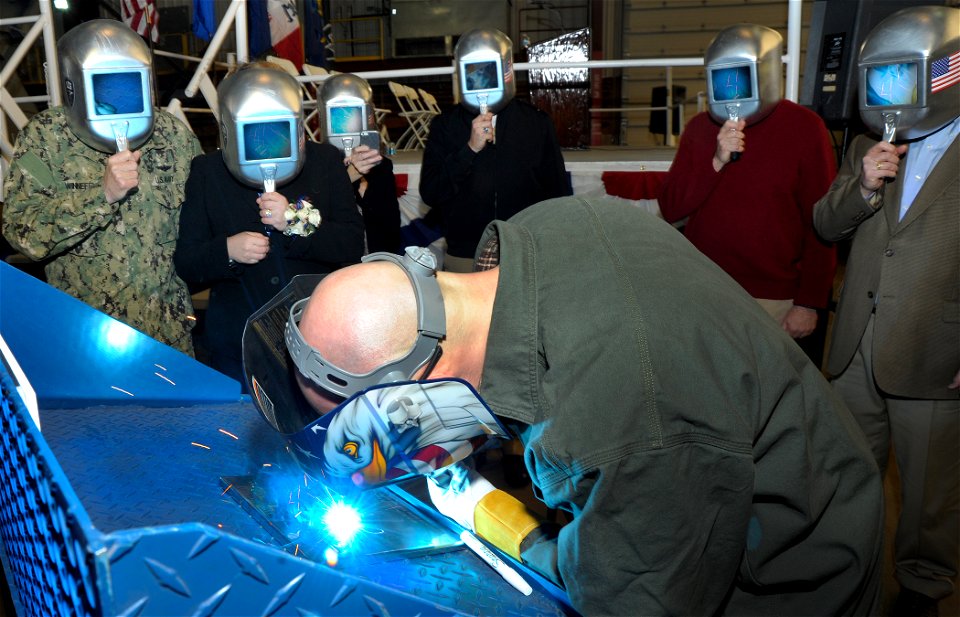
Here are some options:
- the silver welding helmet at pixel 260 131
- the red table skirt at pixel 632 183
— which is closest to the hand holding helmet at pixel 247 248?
the silver welding helmet at pixel 260 131

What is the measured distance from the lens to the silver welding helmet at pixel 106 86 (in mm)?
2119

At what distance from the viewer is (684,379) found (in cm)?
87

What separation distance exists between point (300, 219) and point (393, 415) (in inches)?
52.5

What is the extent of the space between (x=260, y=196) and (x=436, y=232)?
2.05 m

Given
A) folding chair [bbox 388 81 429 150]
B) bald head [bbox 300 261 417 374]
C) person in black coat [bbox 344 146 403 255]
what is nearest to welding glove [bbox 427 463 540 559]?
bald head [bbox 300 261 417 374]

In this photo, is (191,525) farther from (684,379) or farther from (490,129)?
(490,129)

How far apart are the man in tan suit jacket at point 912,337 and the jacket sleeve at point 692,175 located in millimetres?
503

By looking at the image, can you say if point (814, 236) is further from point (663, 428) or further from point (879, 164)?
point (663, 428)

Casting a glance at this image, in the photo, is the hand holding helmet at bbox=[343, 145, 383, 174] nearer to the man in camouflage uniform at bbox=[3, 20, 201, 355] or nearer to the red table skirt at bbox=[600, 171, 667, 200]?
the man in camouflage uniform at bbox=[3, 20, 201, 355]

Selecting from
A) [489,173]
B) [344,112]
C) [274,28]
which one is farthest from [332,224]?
[274,28]

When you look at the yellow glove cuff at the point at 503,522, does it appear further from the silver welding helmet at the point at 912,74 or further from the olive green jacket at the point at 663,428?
the silver welding helmet at the point at 912,74

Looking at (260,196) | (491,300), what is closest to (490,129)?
(260,196)

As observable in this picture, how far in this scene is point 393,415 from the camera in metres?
0.94

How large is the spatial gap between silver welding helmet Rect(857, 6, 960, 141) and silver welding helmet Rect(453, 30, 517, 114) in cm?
127
